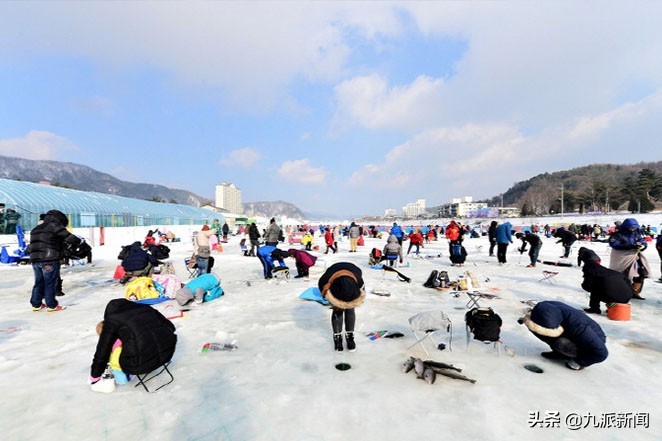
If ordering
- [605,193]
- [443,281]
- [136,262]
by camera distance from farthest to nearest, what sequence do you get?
[605,193] < [136,262] < [443,281]

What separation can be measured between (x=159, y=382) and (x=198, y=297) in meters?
3.65

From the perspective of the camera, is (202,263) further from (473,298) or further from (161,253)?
(473,298)

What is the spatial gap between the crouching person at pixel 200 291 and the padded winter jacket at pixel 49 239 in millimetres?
2438

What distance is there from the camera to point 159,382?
3.46 m

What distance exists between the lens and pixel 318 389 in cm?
326

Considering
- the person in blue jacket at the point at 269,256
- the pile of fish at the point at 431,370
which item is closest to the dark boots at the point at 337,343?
the pile of fish at the point at 431,370

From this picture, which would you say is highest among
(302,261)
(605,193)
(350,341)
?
(605,193)

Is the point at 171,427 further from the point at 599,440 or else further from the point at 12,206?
the point at 12,206

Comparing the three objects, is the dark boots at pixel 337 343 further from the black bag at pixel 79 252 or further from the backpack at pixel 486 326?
the black bag at pixel 79 252

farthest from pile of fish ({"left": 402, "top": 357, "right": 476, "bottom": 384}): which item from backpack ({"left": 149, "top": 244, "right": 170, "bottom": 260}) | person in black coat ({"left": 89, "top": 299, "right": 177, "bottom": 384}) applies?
backpack ({"left": 149, "top": 244, "right": 170, "bottom": 260})

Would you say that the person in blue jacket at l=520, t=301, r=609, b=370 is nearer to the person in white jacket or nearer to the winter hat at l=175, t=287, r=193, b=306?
the winter hat at l=175, t=287, r=193, b=306

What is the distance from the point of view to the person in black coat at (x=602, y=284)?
Result: 532 centimetres

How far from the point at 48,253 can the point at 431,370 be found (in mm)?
7278

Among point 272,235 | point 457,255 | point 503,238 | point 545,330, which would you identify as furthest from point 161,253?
point 503,238
